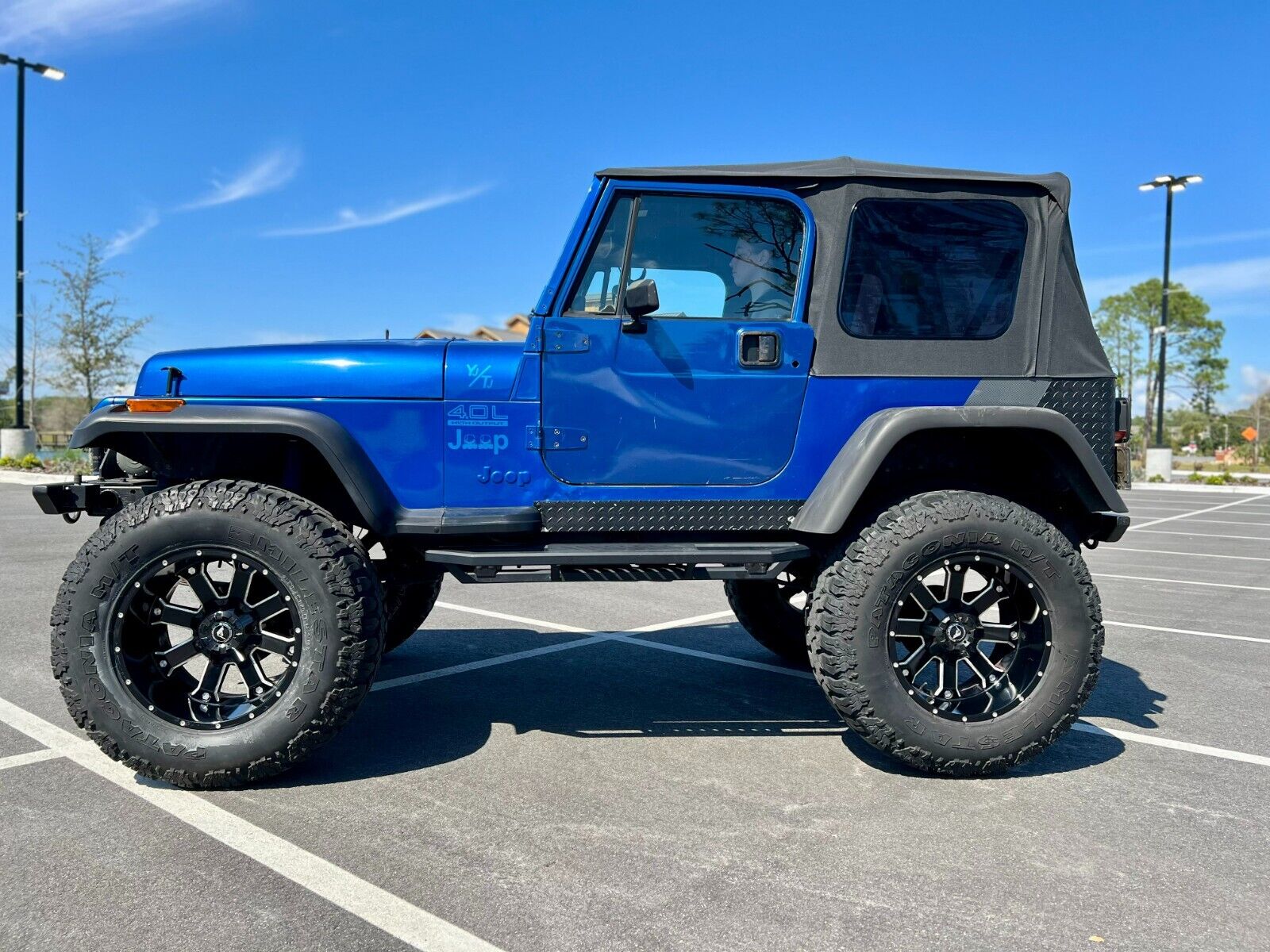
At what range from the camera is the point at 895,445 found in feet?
11.7

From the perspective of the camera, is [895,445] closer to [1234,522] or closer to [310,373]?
[310,373]

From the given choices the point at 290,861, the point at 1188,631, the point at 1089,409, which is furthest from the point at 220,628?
the point at 1188,631

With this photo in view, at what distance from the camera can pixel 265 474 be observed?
12.9 feet

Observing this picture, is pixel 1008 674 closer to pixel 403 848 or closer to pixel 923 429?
pixel 923 429

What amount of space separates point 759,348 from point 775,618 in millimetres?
1956

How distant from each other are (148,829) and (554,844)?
1.29 metres

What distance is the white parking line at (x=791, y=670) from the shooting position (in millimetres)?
3752

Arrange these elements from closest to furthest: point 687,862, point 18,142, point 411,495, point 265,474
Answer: point 687,862 → point 411,495 → point 265,474 → point 18,142

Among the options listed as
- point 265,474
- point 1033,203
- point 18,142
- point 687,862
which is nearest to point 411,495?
point 265,474

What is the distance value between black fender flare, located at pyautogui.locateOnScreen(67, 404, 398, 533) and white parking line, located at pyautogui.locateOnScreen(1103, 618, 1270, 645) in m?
4.71

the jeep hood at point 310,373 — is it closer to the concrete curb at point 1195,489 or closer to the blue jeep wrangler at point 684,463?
the blue jeep wrangler at point 684,463

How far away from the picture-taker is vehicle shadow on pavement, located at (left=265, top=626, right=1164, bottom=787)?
3.64 metres

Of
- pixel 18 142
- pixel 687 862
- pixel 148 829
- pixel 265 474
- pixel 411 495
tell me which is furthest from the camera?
pixel 18 142

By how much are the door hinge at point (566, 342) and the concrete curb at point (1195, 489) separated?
82.0ft
